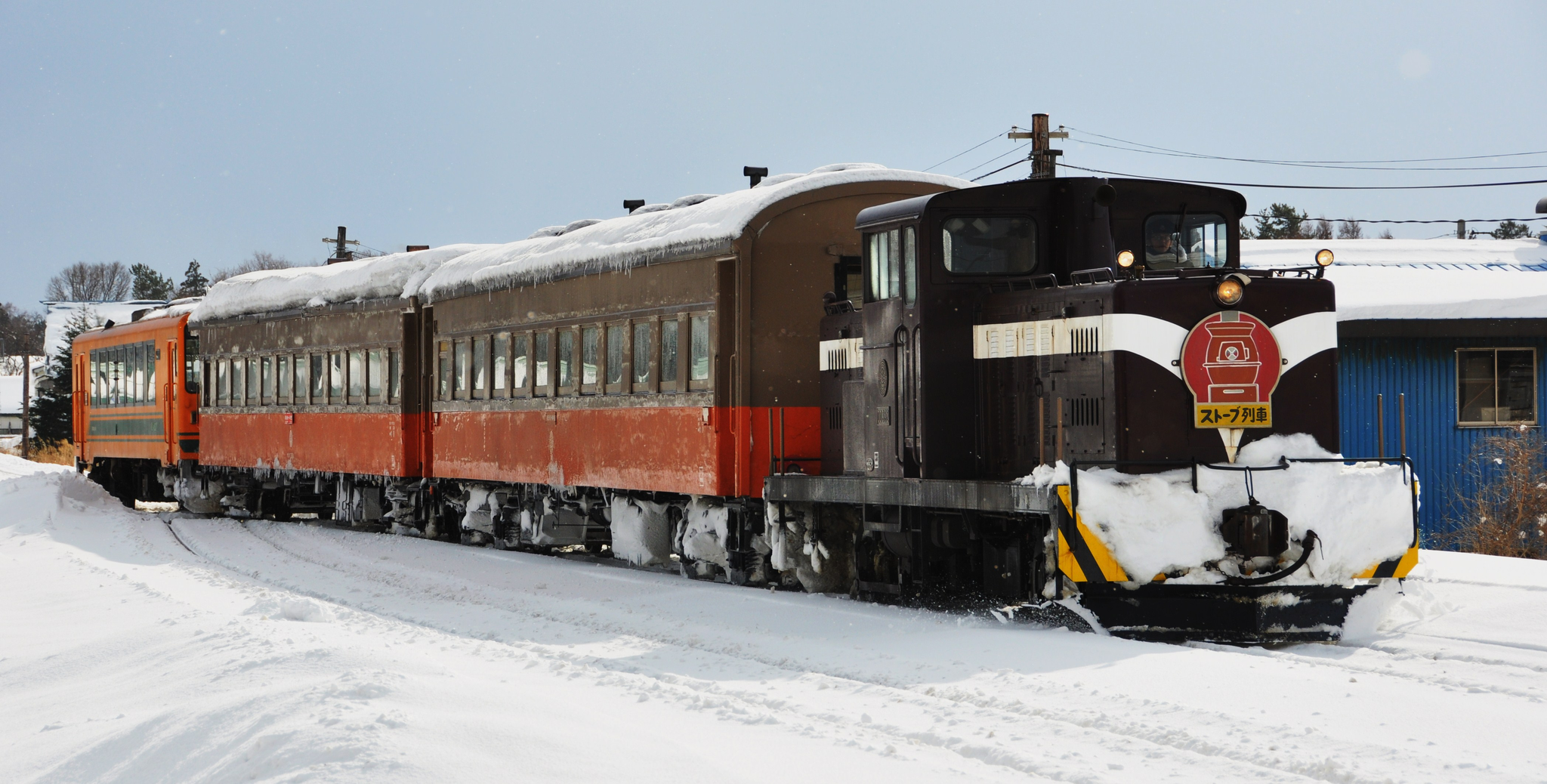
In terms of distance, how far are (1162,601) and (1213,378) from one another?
1439 millimetres

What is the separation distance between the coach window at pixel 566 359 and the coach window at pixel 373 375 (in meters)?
4.83

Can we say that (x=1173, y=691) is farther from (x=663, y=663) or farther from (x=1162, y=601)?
(x=663, y=663)

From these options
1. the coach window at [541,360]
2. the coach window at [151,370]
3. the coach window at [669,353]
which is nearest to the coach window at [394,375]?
the coach window at [541,360]

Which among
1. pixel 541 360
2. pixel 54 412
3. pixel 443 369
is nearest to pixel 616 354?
pixel 541 360

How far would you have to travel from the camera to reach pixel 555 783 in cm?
525

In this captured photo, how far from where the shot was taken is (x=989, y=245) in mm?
9859

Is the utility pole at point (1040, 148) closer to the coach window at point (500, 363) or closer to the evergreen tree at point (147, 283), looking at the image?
the coach window at point (500, 363)

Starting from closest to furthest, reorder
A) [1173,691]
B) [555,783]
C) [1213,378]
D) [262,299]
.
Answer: [555,783], [1173,691], [1213,378], [262,299]

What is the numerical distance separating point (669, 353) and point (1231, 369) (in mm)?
5538

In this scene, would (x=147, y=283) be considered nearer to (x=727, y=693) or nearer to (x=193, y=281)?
(x=193, y=281)

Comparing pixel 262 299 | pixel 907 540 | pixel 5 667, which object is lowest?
pixel 5 667

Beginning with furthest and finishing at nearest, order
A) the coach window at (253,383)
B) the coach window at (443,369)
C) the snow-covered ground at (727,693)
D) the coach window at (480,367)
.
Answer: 1. the coach window at (253,383)
2. the coach window at (443,369)
3. the coach window at (480,367)
4. the snow-covered ground at (727,693)

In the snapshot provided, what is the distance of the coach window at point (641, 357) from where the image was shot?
43.8 feet

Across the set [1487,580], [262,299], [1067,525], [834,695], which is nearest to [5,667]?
[834,695]
